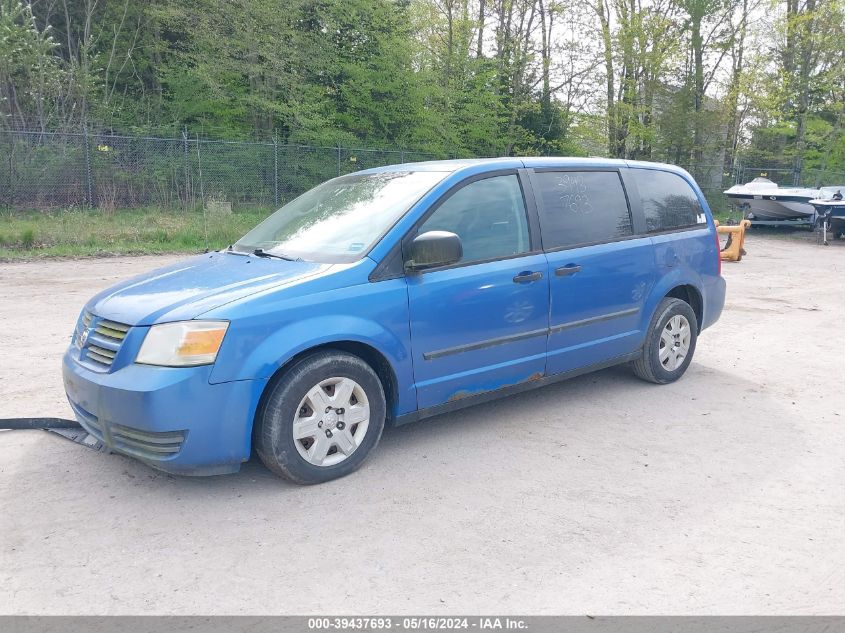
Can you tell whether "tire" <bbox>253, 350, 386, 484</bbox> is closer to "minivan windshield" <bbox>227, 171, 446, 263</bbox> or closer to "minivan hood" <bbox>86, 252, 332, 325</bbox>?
"minivan hood" <bbox>86, 252, 332, 325</bbox>

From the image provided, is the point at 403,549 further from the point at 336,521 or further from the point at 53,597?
the point at 53,597

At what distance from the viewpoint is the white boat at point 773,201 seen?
22.1m

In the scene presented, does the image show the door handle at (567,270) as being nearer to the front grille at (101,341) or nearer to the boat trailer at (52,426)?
the front grille at (101,341)

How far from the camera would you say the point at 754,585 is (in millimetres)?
2963

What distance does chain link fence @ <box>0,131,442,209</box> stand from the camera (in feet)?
56.3

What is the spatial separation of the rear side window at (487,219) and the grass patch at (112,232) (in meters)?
11.7

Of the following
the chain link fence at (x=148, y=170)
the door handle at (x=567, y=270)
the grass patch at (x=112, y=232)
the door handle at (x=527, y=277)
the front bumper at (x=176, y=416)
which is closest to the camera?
the front bumper at (x=176, y=416)

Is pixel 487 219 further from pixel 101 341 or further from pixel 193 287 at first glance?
pixel 101 341

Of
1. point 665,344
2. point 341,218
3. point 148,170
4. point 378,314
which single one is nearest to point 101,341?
point 378,314

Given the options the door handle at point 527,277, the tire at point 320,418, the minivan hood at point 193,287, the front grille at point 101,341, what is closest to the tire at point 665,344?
the door handle at point 527,277

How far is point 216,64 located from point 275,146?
4387 mm

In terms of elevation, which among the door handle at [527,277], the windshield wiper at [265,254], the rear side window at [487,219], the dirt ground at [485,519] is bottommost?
the dirt ground at [485,519]

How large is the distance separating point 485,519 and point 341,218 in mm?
2176
